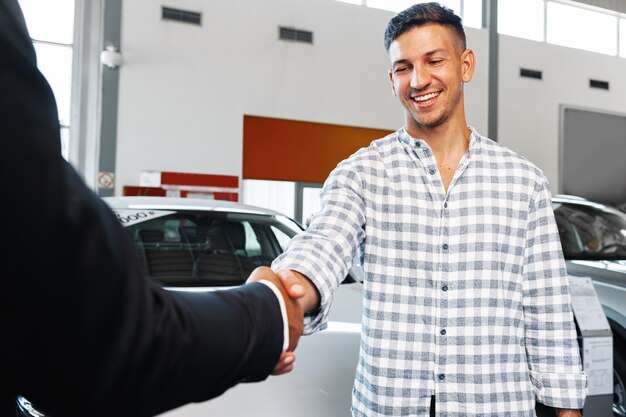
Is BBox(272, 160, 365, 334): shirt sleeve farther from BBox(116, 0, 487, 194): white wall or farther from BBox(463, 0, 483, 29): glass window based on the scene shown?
BBox(463, 0, 483, 29): glass window

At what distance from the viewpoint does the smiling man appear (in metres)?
1.18

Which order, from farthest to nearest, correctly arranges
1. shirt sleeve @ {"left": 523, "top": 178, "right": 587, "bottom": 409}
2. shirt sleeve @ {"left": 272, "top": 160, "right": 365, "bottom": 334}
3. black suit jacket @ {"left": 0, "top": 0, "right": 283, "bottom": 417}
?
shirt sleeve @ {"left": 523, "top": 178, "right": 587, "bottom": 409}
shirt sleeve @ {"left": 272, "top": 160, "right": 365, "bottom": 334}
black suit jacket @ {"left": 0, "top": 0, "right": 283, "bottom": 417}

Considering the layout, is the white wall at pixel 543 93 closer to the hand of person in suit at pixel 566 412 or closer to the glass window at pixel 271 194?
the glass window at pixel 271 194

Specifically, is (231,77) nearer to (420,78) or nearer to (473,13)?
(473,13)

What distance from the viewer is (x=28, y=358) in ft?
1.57

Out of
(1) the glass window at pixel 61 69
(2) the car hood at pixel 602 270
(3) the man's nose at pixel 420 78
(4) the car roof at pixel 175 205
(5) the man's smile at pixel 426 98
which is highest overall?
(1) the glass window at pixel 61 69

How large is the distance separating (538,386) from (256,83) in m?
7.26

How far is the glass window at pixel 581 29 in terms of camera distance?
413 inches

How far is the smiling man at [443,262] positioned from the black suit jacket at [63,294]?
22.8 inches

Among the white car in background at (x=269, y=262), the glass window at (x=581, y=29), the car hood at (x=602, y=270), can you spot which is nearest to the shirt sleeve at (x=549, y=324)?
the white car in background at (x=269, y=262)

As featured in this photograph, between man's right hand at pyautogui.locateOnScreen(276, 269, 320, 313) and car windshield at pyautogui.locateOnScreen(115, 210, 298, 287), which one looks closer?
man's right hand at pyautogui.locateOnScreen(276, 269, 320, 313)

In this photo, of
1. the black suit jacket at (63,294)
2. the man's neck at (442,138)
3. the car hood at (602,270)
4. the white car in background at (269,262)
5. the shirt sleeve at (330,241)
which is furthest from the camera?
the car hood at (602,270)

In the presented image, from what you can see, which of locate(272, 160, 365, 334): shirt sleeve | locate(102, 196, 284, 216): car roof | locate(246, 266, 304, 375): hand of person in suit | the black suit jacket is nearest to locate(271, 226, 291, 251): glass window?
locate(102, 196, 284, 216): car roof

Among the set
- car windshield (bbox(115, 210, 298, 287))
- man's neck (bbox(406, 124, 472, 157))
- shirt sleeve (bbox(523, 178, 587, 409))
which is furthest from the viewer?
car windshield (bbox(115, 210, 298, 287))
